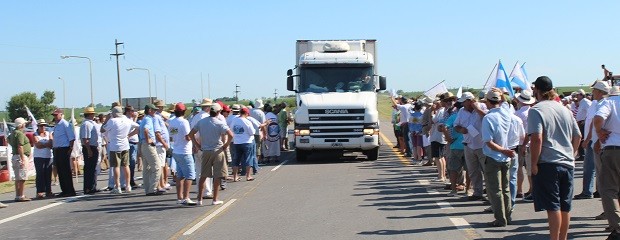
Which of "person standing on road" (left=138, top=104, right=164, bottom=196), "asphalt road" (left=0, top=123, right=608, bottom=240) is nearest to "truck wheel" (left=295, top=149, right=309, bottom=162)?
"asphalt road" (left=0, top=123, right=608, bottom=240)

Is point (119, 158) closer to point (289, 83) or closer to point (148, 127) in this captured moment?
point (148, 127)

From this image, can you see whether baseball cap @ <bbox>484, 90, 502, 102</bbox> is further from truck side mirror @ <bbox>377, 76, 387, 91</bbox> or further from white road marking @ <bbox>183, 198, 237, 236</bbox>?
truck side mirror @ <bbox>377, 76, 387, 91</bbox>

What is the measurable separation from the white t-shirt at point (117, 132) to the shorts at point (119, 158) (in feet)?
0.27

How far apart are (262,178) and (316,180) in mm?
1534

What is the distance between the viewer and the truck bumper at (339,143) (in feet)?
74.5

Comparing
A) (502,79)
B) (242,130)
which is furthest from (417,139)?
(242,130)

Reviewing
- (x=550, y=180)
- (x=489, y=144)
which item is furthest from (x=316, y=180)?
(x=550, y=180)

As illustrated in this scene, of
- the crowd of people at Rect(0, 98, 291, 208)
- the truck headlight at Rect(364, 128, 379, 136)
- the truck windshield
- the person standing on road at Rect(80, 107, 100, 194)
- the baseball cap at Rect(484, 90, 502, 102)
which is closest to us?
the baseball cap at Rect(484, 90, 502, 102)

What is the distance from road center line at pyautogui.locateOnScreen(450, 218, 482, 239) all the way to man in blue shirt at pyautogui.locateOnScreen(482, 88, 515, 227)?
1.13ft

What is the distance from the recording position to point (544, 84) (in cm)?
844

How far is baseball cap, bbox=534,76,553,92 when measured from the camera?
27.7 ft

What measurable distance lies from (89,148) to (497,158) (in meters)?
9.20

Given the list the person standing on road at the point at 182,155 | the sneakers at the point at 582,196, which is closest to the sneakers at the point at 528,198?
the sneakers at the point at 582,196

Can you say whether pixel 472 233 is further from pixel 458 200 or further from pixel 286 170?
pixel 286 170
